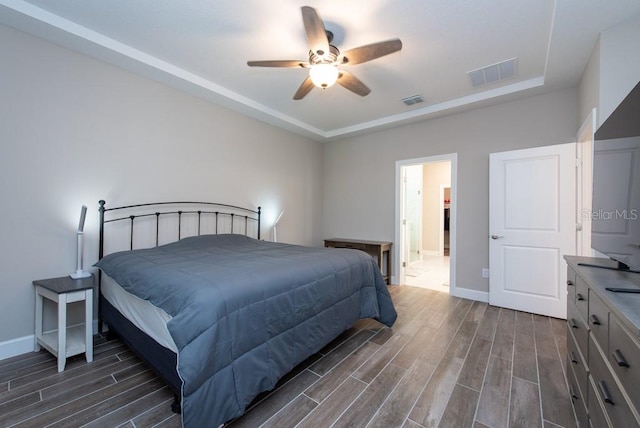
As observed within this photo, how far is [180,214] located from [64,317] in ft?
5.03

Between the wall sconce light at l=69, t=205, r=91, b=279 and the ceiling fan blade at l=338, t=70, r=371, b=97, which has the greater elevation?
the ceiling fan blade at l=338, t=70, r=371, b=97

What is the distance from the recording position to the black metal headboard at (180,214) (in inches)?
110

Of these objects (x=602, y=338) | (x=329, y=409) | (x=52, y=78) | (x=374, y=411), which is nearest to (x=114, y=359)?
(x=329, y=409)

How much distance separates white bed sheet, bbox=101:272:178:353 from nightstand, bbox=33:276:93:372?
0.17 m

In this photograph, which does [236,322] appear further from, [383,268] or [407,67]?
[383,268]

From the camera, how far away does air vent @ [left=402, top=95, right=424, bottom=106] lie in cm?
363

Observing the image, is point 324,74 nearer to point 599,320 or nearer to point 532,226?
point 599,320

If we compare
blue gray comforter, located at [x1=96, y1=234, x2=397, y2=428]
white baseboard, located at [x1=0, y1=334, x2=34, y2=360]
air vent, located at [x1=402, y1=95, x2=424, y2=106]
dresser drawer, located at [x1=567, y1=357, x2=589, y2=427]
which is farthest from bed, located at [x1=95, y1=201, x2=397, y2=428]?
air vent, located at [x1=402, y1=95, x2=424, y2=106]

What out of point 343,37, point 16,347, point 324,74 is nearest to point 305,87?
point 324,74

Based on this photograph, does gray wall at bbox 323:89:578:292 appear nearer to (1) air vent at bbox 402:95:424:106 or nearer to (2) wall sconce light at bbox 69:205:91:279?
(1) air vent at bbox 402:95:424:106

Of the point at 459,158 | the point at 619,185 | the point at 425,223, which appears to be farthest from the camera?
the point at 425,223

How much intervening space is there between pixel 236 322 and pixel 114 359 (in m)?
1.53

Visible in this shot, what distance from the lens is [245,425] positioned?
1.52 m

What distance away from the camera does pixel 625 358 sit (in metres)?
0.88
